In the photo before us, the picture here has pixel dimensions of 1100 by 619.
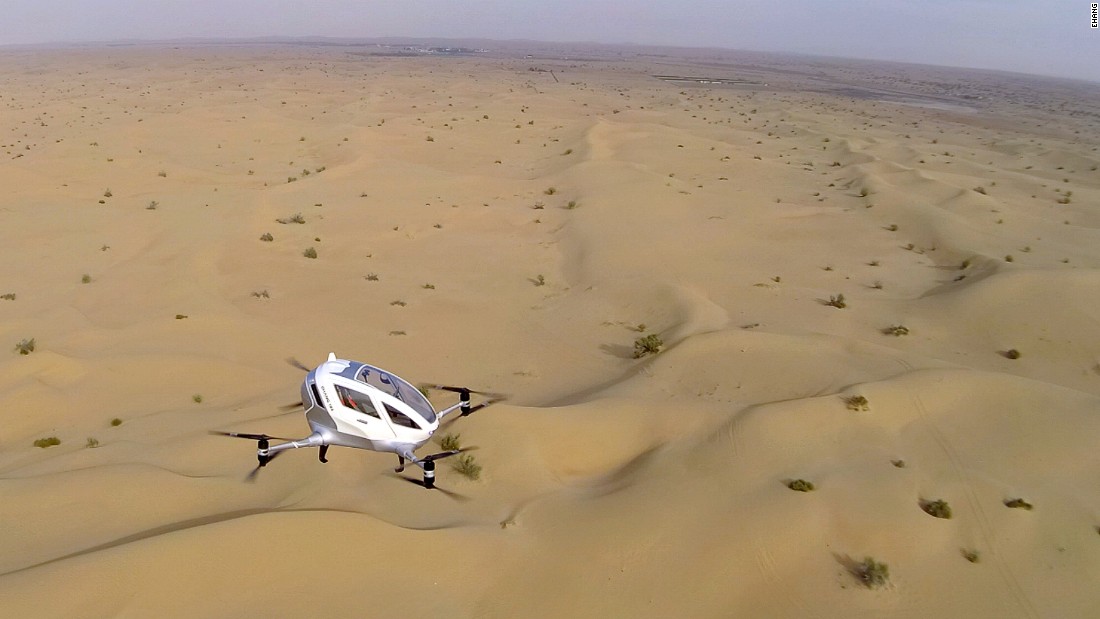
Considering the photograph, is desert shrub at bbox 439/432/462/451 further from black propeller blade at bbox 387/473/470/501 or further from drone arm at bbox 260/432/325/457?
drone arm at bbox 260/432/325/457

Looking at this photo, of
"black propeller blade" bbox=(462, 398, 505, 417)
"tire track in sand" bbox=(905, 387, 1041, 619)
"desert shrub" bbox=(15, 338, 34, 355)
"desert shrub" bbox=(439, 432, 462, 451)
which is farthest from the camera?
"desert shrub" bbox=(15, 338, 34, 355)

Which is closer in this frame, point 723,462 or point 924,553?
point 924,553

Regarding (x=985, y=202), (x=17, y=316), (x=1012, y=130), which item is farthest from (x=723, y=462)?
(x=1012, y=130)

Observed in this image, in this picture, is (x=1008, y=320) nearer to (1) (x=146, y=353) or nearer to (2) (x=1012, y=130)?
(1) (x=146, y=353)

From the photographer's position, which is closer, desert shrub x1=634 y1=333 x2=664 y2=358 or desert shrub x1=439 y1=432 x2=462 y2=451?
desert shrub x1=439 y1=432 x2=462 y2=451

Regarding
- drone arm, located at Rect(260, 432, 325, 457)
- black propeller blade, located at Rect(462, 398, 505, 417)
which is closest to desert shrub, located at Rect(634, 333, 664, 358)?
black propeller blade, located at Rect(462, 398, 505, 417)

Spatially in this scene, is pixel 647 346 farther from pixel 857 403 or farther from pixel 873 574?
pixel 873 574
